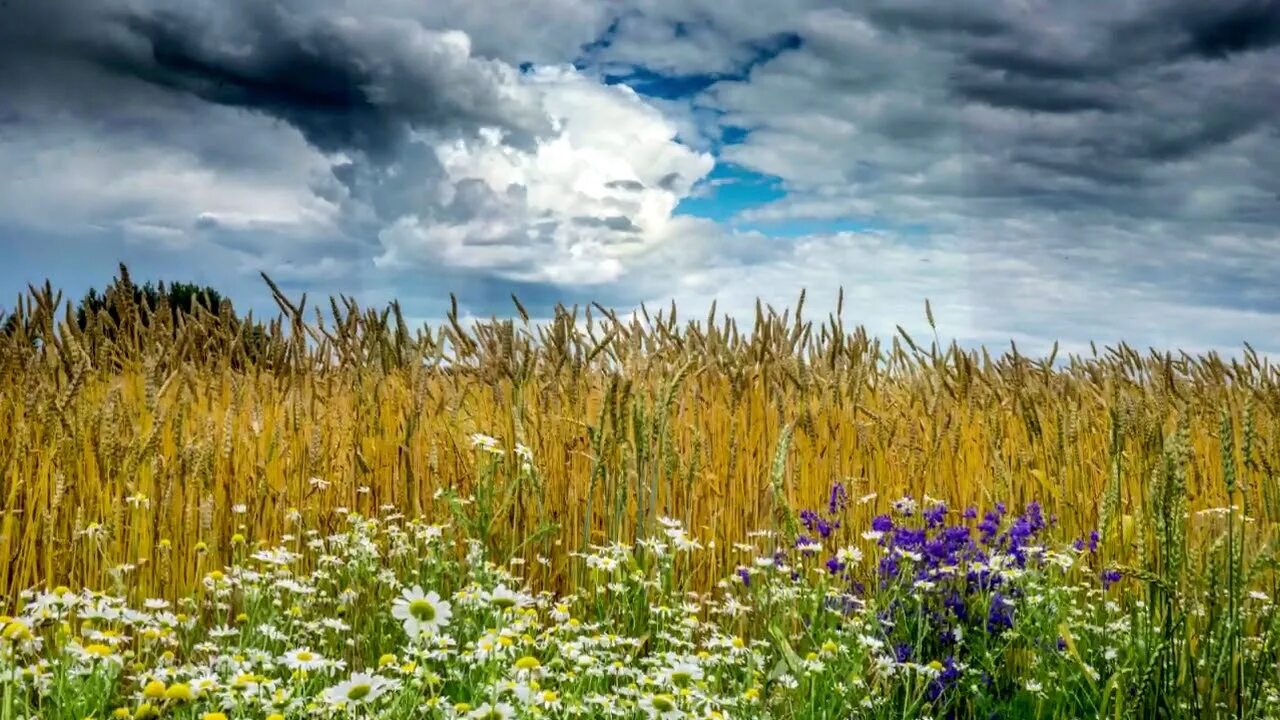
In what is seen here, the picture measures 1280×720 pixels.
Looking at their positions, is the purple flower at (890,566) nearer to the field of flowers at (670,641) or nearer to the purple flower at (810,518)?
the field of flowers at (670,641)

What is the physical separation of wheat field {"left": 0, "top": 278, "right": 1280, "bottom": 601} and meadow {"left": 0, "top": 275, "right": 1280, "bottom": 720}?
25 millimetres

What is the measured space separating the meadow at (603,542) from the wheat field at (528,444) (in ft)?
0.08

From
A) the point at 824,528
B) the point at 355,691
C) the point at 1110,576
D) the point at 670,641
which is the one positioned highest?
the point at 824,528

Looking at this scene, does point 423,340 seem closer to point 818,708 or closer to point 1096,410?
point 818,708

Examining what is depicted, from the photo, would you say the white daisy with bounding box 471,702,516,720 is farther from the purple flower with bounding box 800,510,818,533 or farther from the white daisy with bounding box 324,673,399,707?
the purple flower with bounding box 800,510,818,533

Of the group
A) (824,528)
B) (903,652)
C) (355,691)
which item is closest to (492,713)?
(355,691)

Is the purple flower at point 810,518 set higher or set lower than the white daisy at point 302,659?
higher

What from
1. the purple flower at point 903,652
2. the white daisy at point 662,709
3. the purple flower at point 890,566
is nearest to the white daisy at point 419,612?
the white daisy at point 662,709

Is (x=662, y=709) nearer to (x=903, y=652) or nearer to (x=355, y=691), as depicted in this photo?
(x=355, y=691)

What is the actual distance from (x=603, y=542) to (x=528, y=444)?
1.87ft

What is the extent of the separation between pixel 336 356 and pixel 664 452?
2.50 meters

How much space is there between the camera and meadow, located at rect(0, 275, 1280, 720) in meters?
2.77

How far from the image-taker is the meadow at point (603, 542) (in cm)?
277

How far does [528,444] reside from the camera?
15.3ft
